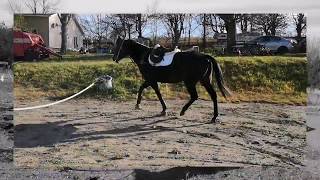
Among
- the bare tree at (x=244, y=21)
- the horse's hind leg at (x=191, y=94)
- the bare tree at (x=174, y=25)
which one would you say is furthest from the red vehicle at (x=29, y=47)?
the bare tree at (x=244, y=21)

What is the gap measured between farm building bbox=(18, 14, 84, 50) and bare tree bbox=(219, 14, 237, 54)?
1.88 metres

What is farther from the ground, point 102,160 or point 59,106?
point 59,106

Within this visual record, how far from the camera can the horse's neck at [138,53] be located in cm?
711

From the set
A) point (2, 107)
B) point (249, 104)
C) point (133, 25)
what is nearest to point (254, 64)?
point (249, 104)

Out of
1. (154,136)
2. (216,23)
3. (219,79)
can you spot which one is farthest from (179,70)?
(154,136)

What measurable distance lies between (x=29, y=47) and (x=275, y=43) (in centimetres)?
318

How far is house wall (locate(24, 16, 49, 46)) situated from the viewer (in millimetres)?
6898

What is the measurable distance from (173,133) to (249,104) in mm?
1077

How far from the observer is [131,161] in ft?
21.9

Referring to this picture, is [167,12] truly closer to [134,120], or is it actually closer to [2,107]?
[134,120]

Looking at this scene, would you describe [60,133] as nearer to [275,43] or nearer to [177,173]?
[177,173]

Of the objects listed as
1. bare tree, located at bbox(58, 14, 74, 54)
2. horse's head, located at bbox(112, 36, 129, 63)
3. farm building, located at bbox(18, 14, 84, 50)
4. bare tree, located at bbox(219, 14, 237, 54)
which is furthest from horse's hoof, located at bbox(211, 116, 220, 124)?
bare tree, located at bbox(58, 14, 74, 54)

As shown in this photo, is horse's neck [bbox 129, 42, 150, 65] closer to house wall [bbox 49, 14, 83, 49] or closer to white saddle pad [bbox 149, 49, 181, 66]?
white saddle pad [bbox 149, 49, 181, 66]

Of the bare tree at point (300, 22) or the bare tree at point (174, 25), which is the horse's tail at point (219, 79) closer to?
the bare tree at point (174, 25)
